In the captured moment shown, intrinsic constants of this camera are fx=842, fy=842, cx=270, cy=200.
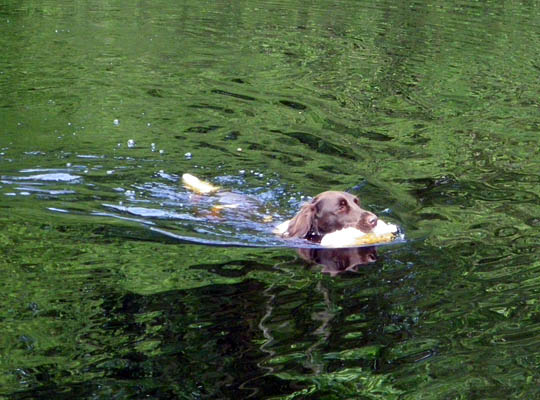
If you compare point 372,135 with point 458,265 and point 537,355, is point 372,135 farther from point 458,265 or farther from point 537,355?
point 537,355

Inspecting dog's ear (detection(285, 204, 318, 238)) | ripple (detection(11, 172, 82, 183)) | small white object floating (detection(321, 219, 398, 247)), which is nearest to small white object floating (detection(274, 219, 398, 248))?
small white object floating (detection(321, 219, 398, 247))

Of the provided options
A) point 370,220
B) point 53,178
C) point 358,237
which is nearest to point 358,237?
point 358,237

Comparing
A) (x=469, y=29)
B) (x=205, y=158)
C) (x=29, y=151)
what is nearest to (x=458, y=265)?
(x=205, y=158)

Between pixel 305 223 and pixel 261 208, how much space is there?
118 cm

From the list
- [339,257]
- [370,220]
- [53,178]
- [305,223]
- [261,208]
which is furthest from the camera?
[53,178]

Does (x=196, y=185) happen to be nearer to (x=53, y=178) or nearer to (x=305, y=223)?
(x=53, y=178)

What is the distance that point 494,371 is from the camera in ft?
15.0

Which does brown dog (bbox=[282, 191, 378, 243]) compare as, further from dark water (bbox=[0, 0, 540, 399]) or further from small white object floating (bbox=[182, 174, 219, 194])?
small white object floating (bbox=[182, 174, 219, 194])

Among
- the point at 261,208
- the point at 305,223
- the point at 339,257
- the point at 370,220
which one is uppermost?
the point at 370,220

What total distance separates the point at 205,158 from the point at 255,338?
4639 millimetres

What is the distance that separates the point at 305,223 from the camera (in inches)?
273

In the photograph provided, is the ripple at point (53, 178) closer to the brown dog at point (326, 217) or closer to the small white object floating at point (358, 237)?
the brown dog at point (326, 217)

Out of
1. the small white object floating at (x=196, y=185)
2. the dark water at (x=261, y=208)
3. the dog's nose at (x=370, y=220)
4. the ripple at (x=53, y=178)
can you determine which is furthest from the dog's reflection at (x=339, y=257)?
the ripple at (x=53, y=178)

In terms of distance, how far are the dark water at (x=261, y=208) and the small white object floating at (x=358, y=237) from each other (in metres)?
0.16
